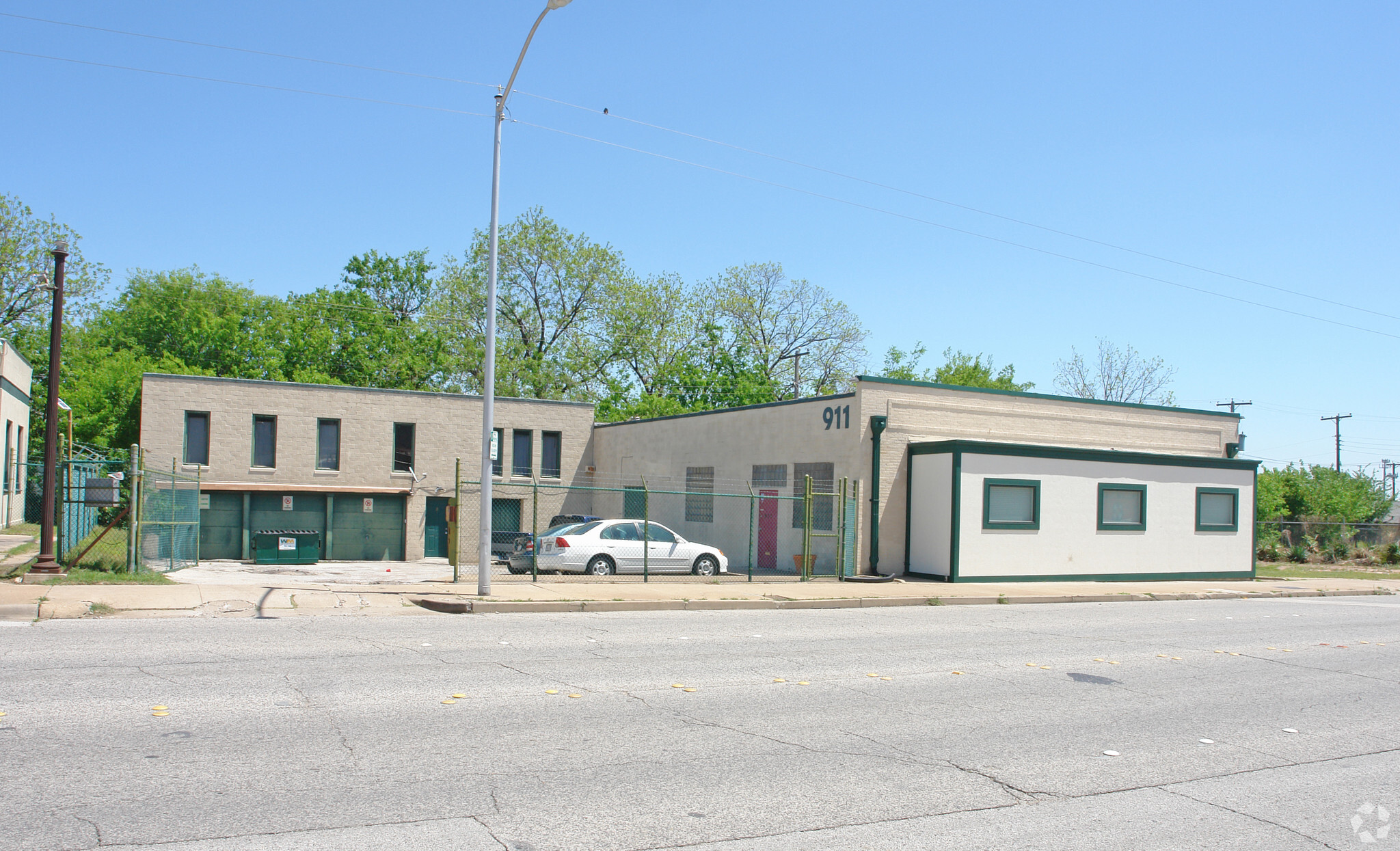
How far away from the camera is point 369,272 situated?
61.3 metres

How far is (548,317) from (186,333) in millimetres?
20455

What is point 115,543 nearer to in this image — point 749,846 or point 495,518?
point 495,518

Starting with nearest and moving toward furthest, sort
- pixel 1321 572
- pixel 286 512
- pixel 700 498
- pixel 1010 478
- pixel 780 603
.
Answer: pixel 780 603 < pixel 1010 478 < pixel 700 498 < pixel 286 512 < pixel 1321 572

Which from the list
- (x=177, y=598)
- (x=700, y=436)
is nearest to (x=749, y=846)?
(x=177, y=598)

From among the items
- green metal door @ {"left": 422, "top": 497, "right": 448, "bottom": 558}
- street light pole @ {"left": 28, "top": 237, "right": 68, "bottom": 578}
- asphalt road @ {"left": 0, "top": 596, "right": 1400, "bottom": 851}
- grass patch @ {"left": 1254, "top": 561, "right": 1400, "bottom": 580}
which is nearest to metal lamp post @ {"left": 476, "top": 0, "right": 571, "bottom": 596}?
asphalt road @ {"left": 0, "top": 596, "right": 1400, "bottom": 851}

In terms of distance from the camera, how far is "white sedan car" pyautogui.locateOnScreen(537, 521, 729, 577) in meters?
21.0

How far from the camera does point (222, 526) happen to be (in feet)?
102

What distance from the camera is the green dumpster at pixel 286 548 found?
28.9 m

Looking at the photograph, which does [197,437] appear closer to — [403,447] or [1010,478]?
[403,447]

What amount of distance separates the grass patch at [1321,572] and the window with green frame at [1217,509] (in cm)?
207

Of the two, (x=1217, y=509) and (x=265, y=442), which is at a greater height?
(x=265, y=442)

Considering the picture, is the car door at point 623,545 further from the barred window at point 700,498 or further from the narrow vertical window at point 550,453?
the narrow vertical window at point 550,453

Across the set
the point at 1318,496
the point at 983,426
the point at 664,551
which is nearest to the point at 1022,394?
the point at 983,426

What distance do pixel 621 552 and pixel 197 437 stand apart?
17613 mm
